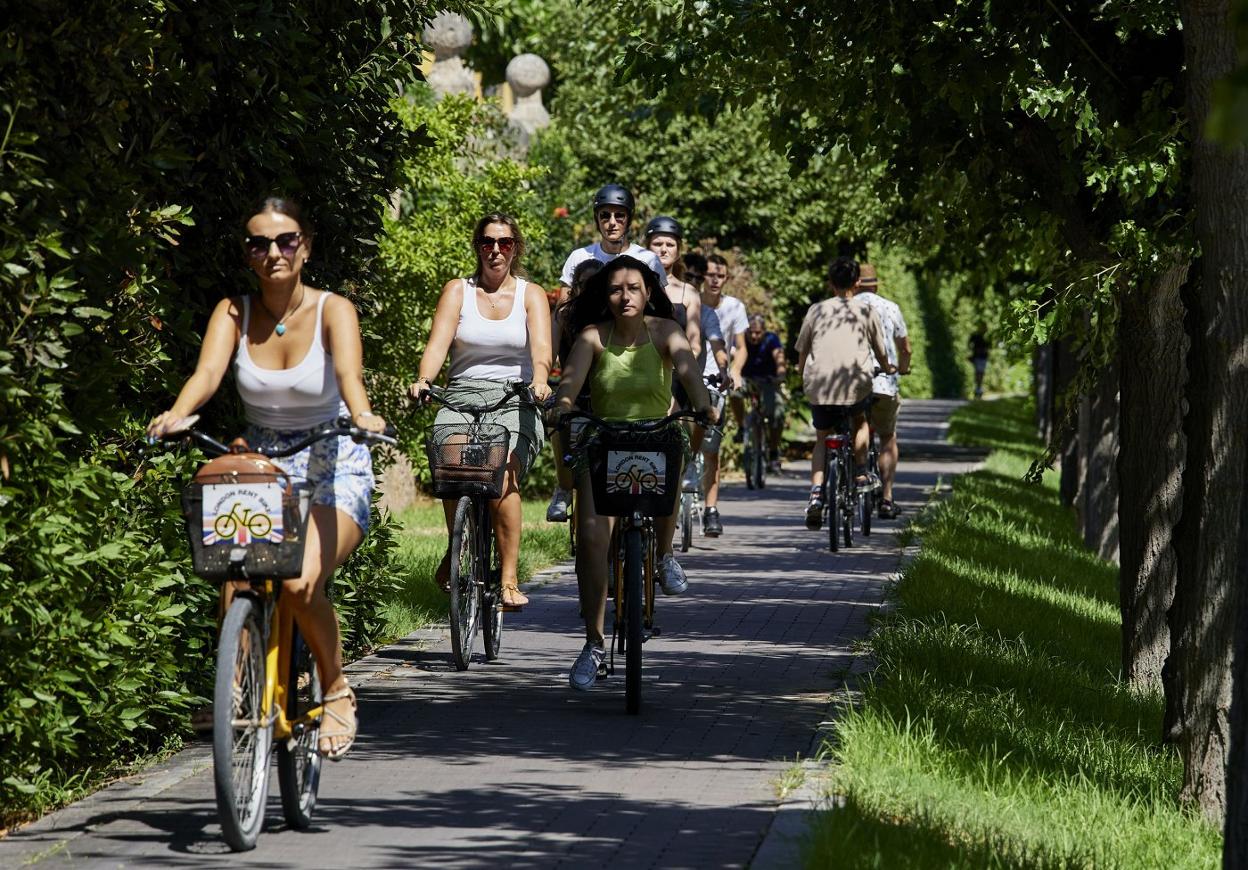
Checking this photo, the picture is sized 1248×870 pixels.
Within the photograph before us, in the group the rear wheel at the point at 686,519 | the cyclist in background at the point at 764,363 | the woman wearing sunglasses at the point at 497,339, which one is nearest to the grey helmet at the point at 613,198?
the woman wearing sunglasses at the point at 497,339

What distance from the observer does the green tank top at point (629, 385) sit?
8734 mm

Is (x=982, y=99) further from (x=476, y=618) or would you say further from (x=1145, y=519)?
(x=476, y=618)

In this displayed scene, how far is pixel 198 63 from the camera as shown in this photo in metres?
7.21

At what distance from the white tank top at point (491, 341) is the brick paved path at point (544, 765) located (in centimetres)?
139

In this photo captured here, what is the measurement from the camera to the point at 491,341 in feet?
30.9

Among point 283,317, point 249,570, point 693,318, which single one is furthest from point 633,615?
point 693,318

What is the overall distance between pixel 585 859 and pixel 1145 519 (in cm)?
504

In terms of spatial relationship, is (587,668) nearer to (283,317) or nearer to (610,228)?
(283,317)

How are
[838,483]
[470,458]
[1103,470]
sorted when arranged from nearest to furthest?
1. [470,458]
2. [838,483]
3. [1103,470]

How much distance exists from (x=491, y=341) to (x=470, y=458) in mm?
604

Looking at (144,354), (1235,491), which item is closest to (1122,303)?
(1235,491)

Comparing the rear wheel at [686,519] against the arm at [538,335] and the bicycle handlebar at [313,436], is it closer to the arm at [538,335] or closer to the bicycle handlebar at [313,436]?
the arm at [538,335]

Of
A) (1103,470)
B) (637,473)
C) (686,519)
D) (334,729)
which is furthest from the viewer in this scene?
(1103,470)

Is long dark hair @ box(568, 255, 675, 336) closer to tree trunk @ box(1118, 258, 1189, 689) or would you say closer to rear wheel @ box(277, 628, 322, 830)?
tree trunk @ box(1118, 258, 1189, 689)
